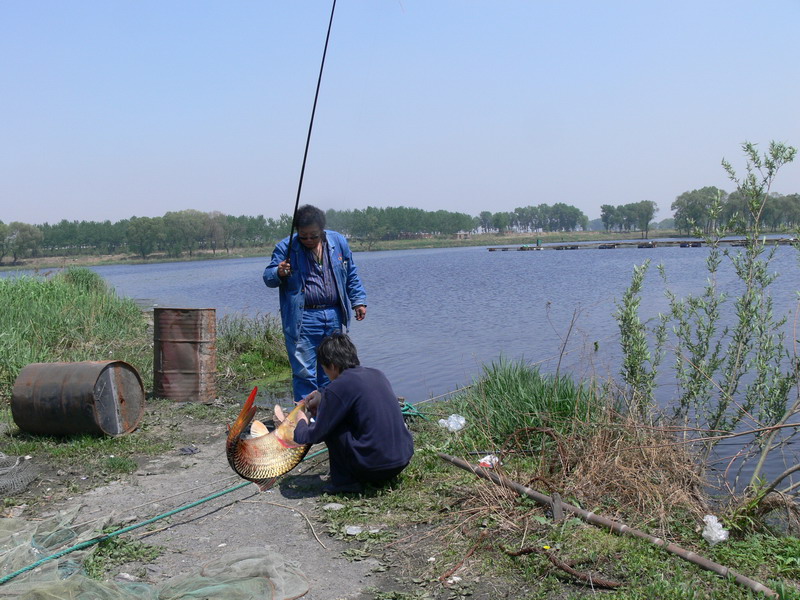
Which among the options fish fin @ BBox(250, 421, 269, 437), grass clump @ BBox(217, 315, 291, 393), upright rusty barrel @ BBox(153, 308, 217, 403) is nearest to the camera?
fish fin @ BBox(250, 421, 269, 437)

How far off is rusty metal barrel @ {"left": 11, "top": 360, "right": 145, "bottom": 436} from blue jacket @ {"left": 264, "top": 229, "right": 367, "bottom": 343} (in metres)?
1.78

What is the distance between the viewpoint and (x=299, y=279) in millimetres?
6625

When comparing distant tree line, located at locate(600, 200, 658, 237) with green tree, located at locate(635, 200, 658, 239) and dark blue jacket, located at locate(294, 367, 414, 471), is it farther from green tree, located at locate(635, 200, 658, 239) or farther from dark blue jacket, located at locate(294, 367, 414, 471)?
dark blue jacket, located at locate(294, 367, 414, 471)

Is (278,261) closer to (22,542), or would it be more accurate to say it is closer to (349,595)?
(22,542)

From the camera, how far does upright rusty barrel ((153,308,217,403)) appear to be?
849 centimetres

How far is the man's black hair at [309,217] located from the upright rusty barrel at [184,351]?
8.27 ft

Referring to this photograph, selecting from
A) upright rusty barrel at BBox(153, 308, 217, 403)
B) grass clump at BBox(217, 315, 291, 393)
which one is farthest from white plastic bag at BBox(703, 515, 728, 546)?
grass clump at BBox(217, 315, 291, 393)

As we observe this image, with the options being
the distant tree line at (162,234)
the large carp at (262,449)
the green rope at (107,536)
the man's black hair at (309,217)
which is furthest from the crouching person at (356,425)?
the distant tree line at (162,234)

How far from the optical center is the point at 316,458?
241 inches

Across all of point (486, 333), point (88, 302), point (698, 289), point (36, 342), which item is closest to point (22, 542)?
point (36, 342)

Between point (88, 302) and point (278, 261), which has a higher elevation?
point (278, 261)

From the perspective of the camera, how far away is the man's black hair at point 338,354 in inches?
203

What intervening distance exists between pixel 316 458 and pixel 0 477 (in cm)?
244

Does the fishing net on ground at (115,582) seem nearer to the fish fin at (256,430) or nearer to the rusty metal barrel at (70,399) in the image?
the fish fin at (256,430)
